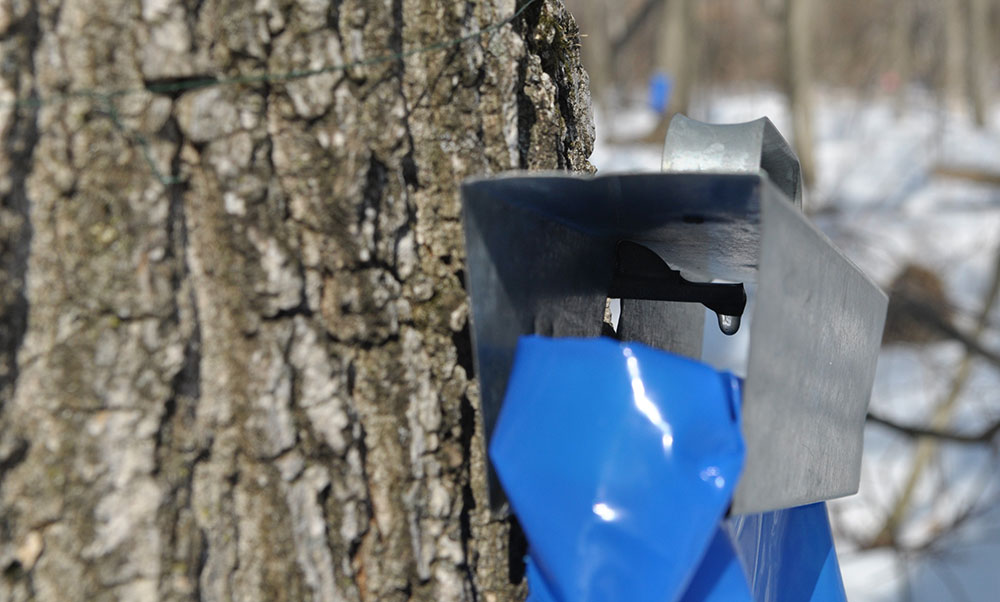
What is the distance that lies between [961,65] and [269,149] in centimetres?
1654

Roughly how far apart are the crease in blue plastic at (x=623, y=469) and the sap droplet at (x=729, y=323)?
0.31 m

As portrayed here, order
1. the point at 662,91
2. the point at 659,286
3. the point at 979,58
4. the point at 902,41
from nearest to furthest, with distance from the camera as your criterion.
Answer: the point at 659,286 < the point at 662,91 < the point at 979,58 < the point at 902,41

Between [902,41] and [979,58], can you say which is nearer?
[979,58]

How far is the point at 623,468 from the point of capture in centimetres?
64

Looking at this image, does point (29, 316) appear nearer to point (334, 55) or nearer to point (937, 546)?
point (334, 55)

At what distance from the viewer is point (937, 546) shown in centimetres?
418

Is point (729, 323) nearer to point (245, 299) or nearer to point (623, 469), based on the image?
point (623, 469)

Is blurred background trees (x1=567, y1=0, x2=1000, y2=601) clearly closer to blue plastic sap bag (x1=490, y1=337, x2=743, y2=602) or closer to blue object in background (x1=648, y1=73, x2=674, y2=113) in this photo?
blue object in background (x1=648, y1=73, x2=674, y2=113)

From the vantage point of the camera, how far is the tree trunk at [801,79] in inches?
359

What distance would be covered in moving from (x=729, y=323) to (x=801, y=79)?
9.33 m

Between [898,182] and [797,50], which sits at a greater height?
[797,50]

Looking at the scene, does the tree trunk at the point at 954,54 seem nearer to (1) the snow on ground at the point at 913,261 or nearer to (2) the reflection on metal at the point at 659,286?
(1) the snow on ground at the point at 913,261

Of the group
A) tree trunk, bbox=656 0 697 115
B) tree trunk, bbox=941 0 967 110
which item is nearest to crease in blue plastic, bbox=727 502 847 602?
tree trunk, bbox=656 0 697 115

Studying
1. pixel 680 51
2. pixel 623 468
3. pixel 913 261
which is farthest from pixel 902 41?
pixel 623 468
